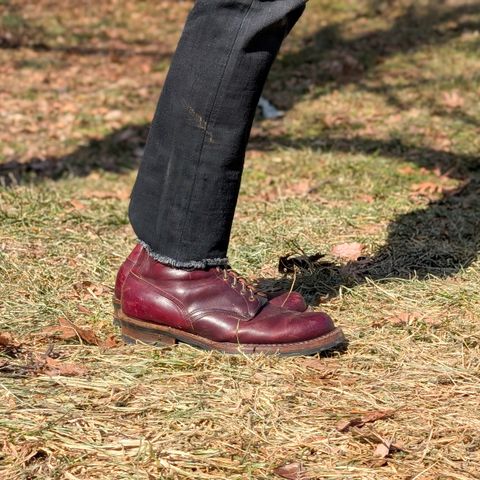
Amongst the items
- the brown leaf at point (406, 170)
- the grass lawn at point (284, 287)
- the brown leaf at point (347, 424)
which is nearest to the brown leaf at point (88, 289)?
the grass lawn at point (284, 287)

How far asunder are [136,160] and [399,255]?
3333 millimetres

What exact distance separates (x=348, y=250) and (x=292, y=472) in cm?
194

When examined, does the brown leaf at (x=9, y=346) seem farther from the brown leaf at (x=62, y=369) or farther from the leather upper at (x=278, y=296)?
the leather upper at (x=278, y=296)

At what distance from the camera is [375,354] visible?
281cm

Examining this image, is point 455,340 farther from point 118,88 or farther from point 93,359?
point 118,88

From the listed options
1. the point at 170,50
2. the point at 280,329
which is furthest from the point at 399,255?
the point at 170,50

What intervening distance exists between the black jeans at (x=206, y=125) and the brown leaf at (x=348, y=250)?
1222 mm

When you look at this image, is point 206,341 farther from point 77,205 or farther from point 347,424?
point 77,205

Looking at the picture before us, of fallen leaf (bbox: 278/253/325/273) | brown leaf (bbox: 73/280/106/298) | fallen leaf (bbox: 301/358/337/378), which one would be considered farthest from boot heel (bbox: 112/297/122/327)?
fallen leaf (bbox: 278/253/325/273)

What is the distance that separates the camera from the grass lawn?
7.27ft

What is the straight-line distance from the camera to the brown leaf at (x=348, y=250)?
388 centimetres

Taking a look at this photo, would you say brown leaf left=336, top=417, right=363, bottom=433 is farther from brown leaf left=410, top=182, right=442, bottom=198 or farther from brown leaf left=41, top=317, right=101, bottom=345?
brown leaf left=410, top=182, right=442, bottom=198

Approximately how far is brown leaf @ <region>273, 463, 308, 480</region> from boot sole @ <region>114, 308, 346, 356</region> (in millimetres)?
597

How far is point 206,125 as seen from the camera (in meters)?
2.61
